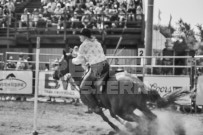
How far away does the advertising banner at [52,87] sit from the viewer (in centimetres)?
1393

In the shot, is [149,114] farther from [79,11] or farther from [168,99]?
[79,11]

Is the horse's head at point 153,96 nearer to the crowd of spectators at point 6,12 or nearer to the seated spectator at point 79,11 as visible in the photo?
the seated spectator at point 79,11

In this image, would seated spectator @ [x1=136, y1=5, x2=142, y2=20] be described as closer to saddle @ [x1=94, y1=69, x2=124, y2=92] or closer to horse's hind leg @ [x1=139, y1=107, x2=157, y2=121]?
saddle @ [x1=94, y1=69, x2=124, y2=92]

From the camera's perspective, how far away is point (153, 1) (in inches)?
480

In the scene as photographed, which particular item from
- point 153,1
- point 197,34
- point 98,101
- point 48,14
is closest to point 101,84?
point 98,101

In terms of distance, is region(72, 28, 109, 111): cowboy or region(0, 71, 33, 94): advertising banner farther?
region(0, 71, 33, 94): advertising banner

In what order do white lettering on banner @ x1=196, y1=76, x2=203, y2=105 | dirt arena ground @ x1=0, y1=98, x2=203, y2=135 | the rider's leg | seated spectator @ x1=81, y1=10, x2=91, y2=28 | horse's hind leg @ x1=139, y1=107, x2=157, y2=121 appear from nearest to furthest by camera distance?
horse's hind leg @ x1=139, y1=107, x2=157, y2=121 < the rider's leg < dirt arena ground @ x1=0, y1=98, x2=203, y2=135 < white lettering on banner @ x1=196, y1=76, x2=203, y2=105 < seated spectator @ x1=81, y1=10, x2=91, y2=28

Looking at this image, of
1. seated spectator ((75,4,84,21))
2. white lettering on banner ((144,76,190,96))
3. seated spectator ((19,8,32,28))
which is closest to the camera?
white lettering on banner ((144,76,190,96))

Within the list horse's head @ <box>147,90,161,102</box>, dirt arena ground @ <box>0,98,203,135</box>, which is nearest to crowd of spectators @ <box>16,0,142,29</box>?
dirt arena ground @ <box>0,98,203,135</box>

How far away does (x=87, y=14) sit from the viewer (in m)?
17.6

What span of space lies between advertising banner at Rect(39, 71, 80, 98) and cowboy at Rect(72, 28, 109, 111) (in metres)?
6.27

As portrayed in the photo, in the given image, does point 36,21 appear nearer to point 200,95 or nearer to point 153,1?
point 153,1

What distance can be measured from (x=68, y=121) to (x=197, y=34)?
56.5 ft

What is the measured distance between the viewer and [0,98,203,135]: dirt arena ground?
8156mm
